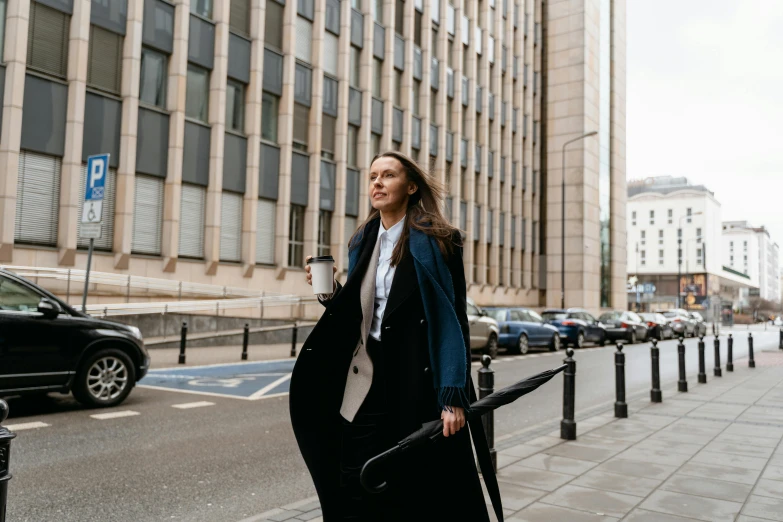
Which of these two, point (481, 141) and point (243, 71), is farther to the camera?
point (481, 141)

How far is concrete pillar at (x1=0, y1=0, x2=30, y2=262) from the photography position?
15586mm

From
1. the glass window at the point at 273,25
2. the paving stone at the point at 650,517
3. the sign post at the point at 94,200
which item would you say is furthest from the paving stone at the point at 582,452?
the glass window at the point at 273,25

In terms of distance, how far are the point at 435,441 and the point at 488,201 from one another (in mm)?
38417

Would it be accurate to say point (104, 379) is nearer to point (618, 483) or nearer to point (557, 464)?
point (557, 464)

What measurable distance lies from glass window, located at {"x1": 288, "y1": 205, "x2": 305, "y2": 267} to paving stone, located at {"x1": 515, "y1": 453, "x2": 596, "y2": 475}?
18.9 m

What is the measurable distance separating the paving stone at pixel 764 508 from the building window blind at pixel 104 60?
17637 millimetres

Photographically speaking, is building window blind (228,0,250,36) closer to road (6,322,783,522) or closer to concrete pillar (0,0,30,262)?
concrete pillar (0,0,30,262)

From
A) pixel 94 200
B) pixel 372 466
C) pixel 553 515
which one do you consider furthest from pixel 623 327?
pixel 372 466

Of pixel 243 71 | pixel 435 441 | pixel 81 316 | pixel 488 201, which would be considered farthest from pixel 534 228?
pixel 435 441

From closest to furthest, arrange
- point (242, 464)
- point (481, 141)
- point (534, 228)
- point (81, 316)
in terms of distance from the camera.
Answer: point (242, 464), point (81, 316), point (481, 141), point (534, 228)

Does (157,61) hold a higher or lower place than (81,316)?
higher

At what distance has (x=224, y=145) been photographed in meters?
21.4

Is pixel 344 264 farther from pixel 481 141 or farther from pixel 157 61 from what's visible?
pixel 481 141

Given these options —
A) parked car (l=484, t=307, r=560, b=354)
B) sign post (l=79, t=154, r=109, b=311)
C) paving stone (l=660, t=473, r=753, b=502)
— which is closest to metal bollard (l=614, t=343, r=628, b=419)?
paving stone (l=660, t=473, r=753, b=502)
